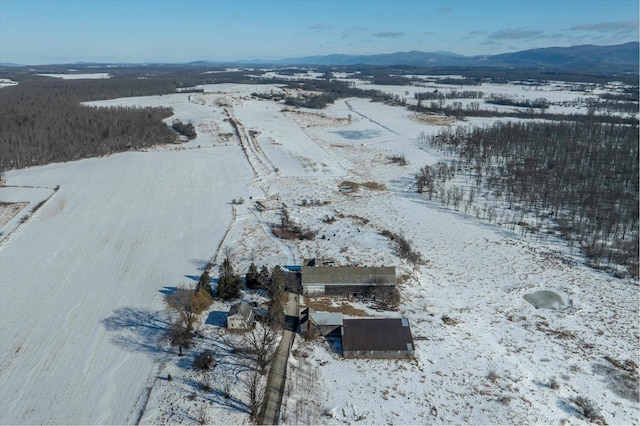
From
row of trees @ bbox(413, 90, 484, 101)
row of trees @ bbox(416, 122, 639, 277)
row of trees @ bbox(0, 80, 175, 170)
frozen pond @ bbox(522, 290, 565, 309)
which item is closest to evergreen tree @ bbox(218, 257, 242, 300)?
frozen pond @ bbox(522, 290, 565, 309)

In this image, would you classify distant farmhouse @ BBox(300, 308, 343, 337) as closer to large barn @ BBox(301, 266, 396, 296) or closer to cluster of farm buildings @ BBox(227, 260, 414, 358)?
cluster of farm buildings @ BBox(227, 260, 414, 358)

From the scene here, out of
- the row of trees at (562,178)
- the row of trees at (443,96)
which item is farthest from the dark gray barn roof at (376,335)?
the row of trees at (443,96)

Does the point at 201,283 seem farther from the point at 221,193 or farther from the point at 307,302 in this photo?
the point at 221,193

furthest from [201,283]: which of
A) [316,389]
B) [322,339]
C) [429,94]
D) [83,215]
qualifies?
[429,94]

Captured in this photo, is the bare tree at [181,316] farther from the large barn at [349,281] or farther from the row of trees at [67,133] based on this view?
the row of trees at [67,133]

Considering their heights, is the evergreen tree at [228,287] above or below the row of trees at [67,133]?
below

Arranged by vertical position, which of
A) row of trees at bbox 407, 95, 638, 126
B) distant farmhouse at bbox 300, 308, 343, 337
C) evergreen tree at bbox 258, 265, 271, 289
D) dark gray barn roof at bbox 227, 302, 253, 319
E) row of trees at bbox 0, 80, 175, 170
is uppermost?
row of trees at bbox 407, 95, 638, 126

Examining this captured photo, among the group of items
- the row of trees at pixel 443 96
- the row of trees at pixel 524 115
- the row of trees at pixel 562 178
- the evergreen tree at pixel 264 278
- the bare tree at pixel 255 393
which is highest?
the row of trees at pixel 443 96
